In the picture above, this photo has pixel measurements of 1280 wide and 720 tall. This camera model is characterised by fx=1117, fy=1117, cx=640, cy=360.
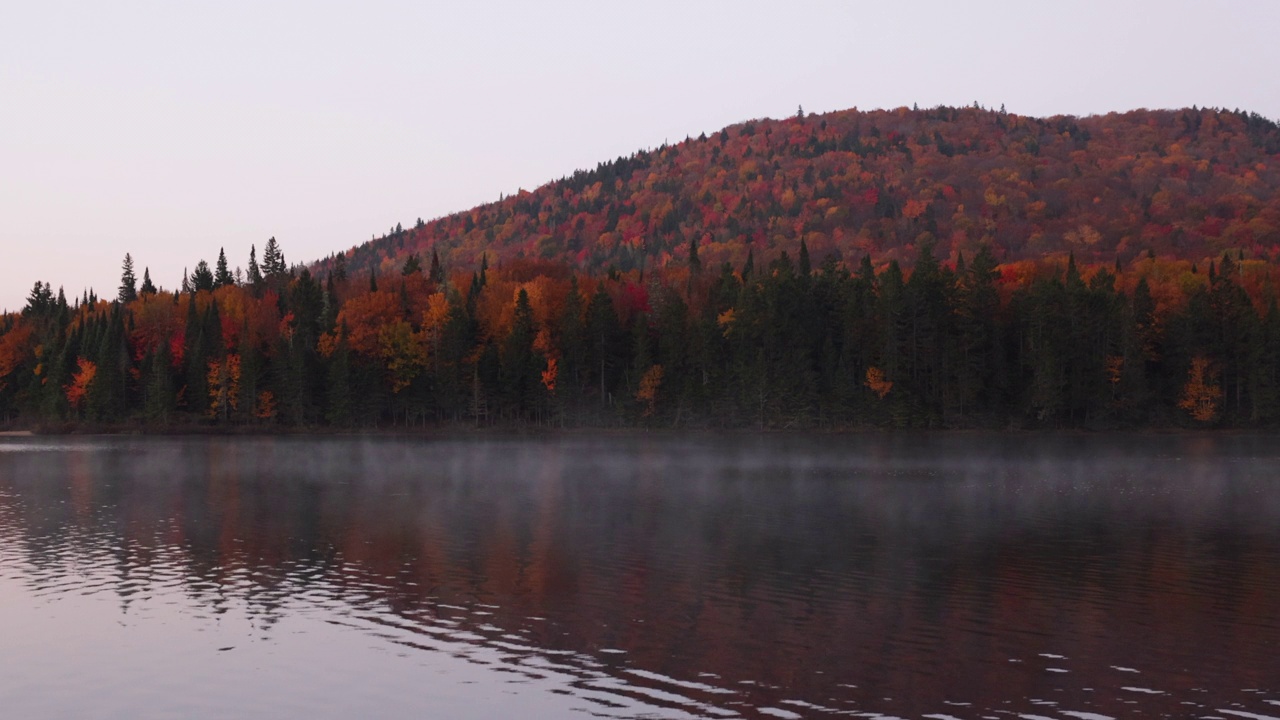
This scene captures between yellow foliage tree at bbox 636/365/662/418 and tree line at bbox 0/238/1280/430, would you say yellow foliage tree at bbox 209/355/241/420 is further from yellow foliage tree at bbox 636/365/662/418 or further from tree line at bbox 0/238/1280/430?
yellow foliage tree at bbox 636/365/662/418

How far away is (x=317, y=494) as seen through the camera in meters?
63.2

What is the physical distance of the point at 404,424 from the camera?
16150cm

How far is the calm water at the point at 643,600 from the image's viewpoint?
2166cm

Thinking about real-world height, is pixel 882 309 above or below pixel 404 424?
above

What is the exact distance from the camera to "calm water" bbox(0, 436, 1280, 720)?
21.7m

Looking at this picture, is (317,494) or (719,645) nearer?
(719,645)

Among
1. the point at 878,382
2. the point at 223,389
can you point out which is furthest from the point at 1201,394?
the point at 223,389

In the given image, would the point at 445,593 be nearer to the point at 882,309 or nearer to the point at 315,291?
the point at 882,309

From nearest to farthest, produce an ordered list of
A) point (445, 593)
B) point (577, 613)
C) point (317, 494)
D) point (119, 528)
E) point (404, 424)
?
point (577, 613) < point (445, 593) < point (119, 528) < point (317, 494) < point (404, 424)

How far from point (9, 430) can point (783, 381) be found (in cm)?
12239

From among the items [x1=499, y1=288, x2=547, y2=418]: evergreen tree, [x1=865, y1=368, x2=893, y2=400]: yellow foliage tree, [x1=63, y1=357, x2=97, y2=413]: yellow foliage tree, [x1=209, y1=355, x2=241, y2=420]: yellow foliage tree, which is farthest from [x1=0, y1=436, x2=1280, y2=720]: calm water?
[x1=63, y1=357, x2=97, y2=413]: yellow foliage tree

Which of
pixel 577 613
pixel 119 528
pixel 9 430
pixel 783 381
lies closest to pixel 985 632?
pixel 577 613

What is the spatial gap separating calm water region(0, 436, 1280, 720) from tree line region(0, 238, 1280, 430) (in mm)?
77851

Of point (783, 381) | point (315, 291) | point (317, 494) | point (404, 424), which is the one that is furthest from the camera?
point (315, 291)
